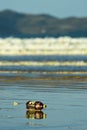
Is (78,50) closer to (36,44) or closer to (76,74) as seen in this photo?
(36,44)

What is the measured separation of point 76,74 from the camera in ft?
161

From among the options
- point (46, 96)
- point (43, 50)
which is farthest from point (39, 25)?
point (46, 96)

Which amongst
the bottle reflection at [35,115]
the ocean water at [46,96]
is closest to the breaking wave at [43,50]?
the ocean water at [46,96]

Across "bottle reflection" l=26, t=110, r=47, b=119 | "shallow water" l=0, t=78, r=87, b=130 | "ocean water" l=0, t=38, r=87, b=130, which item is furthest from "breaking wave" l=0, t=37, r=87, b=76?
"bottle reflection" l=26, t=110, r=47, b=119

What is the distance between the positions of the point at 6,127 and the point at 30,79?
2031cm

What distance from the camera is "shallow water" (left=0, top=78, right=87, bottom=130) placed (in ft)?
83.9

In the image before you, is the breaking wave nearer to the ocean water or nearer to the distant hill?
the ocean water

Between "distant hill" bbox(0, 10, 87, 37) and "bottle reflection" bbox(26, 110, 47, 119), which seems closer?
"bottle reflection" bbox(26, 110, 47, 119)

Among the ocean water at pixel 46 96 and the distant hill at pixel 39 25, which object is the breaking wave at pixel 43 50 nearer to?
the ocean water at pixel 46 96

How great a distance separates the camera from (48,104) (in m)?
30.2

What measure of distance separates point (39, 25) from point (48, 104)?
149 m

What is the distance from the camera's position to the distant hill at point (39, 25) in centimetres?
16538

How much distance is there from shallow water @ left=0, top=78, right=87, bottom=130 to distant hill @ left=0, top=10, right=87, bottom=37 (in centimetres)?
11893

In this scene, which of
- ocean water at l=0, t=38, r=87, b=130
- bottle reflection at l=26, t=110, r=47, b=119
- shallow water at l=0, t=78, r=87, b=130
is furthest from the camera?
bottle reflection at l=26, t=110, r=47, b=119
